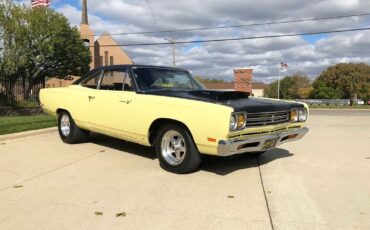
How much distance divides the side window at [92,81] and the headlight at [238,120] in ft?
10.9

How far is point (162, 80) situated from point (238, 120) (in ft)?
6.74

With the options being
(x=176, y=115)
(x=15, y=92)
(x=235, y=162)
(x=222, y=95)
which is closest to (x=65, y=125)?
(x=176, y=115)

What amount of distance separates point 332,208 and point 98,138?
5.76 metres

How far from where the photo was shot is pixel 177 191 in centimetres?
512

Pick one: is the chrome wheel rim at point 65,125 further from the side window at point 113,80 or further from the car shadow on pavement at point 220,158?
the side window at point 113,80

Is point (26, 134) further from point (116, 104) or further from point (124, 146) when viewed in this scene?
point (116, 104)

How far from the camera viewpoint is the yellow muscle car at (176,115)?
18.0ft

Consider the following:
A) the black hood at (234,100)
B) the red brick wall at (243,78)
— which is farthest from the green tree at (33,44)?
the black hood at (234,100)

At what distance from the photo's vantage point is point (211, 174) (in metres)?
5.99

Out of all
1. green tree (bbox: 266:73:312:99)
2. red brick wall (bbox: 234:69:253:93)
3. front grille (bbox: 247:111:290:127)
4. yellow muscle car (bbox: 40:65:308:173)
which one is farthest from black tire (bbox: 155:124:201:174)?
green tree (bbox: 266:73:312:99)

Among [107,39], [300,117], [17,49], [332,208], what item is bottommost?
[332,208]

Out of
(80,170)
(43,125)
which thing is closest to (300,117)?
(80,170)

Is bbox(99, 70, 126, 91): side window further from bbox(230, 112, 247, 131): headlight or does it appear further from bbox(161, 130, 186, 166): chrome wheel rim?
bbox(230, 112, 247, 131): headlight

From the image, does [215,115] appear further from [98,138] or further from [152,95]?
[98,138]
